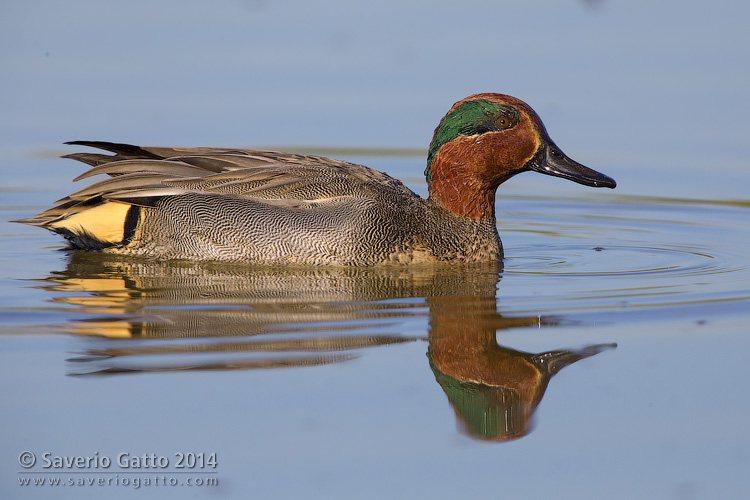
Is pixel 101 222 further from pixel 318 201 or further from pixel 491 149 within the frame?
pixel 491 149

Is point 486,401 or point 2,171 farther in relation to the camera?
point 2,171

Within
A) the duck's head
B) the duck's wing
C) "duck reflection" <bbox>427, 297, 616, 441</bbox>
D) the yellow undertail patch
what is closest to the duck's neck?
the duck's head

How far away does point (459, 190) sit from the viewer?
29.7 feet

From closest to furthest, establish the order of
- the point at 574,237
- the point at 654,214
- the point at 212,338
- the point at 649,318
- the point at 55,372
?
the point at 55,372
the point at 212,338
the point at 649,318
the point at 574,237
the point at 654,214

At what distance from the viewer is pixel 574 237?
10047mm

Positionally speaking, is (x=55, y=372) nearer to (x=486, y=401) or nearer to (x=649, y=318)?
(x=486, y=401)

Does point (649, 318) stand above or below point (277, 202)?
below

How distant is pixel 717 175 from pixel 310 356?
6.21 metres

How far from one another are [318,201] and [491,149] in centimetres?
129

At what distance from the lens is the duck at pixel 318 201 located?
28.4 ft

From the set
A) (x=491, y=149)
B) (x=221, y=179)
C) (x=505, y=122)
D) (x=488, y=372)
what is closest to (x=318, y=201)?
(x=221, y=179)

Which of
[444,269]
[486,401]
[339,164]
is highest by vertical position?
[339,164]

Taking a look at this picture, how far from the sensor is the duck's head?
28.7ft

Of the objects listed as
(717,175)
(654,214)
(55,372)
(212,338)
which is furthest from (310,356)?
(717,175)
